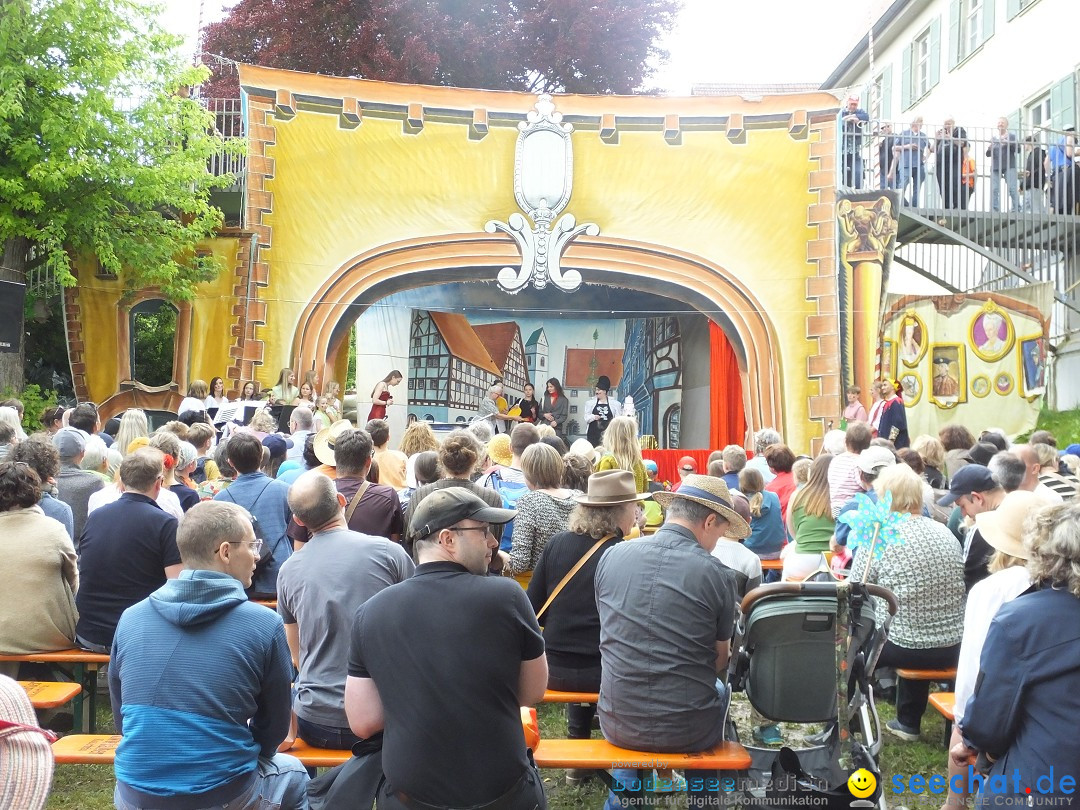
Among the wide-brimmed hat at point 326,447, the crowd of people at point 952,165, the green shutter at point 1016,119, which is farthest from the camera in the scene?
the green shutter at point 1016,119

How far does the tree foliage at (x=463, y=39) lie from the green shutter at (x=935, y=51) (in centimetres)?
527

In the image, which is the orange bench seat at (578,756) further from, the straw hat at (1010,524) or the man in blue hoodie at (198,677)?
the straw hat at (1010,524)

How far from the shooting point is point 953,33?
1953cm

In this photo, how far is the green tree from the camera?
37.2ft

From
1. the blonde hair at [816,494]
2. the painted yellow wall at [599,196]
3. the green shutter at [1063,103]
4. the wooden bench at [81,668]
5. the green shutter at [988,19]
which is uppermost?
the green shutter at [988,19]

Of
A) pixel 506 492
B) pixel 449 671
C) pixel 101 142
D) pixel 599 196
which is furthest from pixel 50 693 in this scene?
pixel 599 196

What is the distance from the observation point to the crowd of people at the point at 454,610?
105 inches

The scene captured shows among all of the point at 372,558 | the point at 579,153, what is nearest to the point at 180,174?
the point at 579,153

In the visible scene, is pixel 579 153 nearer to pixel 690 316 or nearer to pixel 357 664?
pixel 690 316

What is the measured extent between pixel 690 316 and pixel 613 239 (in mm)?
3148

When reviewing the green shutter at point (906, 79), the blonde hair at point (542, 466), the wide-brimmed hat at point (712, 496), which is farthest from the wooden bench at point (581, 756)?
the green shutter at point (906, 79)

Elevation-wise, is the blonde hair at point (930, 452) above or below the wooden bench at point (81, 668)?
above

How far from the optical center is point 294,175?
13.9m

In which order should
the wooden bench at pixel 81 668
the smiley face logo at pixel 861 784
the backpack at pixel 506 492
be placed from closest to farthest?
1. the smiley face logo at pixel 861 784
2. the wooden bench at pixel 81 668
3. the backpack at pixel 506 492
